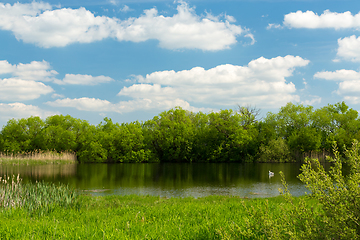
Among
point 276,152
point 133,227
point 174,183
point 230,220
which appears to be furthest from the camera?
point 276,152

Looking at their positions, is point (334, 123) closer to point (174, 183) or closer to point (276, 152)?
point (276, 152)

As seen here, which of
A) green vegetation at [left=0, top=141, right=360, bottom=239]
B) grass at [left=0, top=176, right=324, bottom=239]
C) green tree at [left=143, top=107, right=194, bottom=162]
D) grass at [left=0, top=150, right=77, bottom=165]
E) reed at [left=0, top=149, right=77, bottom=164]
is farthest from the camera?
green tree at [left=143, top=107, right=194, bottom=162]

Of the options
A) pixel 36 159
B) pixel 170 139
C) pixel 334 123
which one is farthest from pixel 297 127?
pixel 36 159

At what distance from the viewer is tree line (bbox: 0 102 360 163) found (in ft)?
187

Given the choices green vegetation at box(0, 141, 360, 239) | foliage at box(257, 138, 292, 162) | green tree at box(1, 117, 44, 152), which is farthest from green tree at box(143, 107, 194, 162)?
green vegetation at box(0, 141, 360, 239)

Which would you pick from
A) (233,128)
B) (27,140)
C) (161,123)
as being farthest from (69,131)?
(233,128)

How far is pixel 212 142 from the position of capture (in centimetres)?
6288

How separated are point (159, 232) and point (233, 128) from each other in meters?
56.5

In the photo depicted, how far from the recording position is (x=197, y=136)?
210 feet

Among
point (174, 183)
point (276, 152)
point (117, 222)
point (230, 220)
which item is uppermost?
point (230, 220)

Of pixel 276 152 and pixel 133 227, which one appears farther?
pixel 276 152

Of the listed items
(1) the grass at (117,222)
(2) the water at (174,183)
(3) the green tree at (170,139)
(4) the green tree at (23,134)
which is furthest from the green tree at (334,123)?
(4) the green tree at (23,134)

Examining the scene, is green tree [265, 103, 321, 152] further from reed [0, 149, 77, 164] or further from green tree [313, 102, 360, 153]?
reed [0, 149, 77, 164]

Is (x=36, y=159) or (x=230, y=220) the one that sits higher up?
(x=230, y=220)
